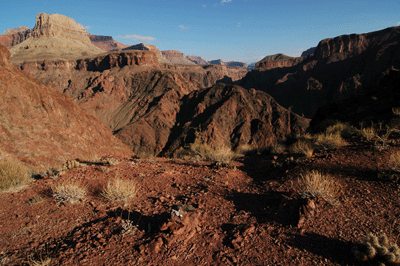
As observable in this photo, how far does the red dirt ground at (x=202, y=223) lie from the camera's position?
3143 millimetres

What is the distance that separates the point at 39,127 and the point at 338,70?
114991 mm

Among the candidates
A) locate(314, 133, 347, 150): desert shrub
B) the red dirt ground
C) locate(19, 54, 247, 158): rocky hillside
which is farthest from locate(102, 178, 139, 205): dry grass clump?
locate(19, 54, 247, 158): rocky hillside

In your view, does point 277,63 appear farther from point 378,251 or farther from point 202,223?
point 378,251

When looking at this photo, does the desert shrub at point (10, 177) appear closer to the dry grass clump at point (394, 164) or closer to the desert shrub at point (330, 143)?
the dry grass clump at point (394, 164)

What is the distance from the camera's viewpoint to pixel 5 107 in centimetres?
2161

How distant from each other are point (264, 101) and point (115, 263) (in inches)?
2869

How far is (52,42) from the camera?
133 metres

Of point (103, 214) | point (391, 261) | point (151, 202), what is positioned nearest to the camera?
point (391, 261)

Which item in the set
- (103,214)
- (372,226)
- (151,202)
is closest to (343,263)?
(372,226)

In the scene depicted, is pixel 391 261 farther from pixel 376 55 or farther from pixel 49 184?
pixel 376 55

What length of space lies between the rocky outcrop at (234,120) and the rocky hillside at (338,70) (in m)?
30.4

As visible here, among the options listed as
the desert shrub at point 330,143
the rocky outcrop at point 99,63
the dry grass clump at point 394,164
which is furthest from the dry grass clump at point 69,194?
the rocky outcrop at point 99,63

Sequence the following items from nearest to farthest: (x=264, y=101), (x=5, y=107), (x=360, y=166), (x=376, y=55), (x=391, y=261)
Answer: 1. (x=391, y=261)
2. (x=360, y=166)
3. (x=5, y=107)
4. (x=264, y=101)
5. (x=376, y=55)

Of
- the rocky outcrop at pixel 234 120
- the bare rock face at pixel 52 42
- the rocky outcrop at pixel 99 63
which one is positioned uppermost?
the bare rock face at pixel 52 42
